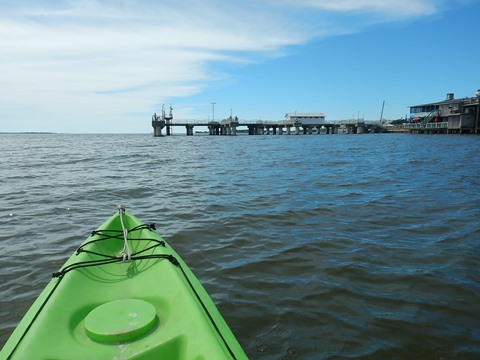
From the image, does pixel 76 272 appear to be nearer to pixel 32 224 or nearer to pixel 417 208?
pixel 32 224

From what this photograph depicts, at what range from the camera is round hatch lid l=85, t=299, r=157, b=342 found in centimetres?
308

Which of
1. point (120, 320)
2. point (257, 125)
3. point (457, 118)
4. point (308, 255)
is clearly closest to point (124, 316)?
point (120, 320)

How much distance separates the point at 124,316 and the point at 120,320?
2.7 inches

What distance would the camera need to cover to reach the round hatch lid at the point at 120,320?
10.1ft

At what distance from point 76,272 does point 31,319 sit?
99cm

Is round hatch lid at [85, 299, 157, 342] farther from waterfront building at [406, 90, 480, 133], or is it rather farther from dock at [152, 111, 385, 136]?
dock at [152, 111, 385, 136]

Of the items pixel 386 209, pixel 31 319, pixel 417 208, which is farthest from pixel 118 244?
pixel 417 208

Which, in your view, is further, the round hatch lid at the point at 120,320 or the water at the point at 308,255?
the water at the point at 308,255

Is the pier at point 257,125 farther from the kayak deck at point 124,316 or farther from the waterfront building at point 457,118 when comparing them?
the kayak deck at point 124,316

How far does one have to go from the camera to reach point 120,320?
128 inches

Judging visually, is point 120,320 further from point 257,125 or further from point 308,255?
point 257,125

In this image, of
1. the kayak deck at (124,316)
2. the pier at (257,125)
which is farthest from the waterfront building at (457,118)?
the kayak deck at (124,316)

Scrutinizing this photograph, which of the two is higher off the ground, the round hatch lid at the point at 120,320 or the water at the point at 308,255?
the round hatch lid at the point at 120,320

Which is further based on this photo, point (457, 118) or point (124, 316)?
point (457, 118)
